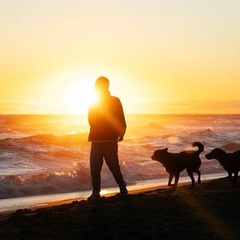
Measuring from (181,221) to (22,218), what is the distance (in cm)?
213

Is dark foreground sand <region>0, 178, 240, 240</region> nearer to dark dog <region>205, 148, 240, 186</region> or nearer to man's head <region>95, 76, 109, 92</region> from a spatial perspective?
man's head <region>95, 76, 109, 92</region>

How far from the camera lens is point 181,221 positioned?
608 centimetres

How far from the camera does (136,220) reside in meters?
6.30

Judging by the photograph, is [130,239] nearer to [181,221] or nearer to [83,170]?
[181,221]

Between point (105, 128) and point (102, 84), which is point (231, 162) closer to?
point (105, 128)

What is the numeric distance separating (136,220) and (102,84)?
2990 millimetres

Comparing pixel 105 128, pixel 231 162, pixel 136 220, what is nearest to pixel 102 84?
pixel 105 128

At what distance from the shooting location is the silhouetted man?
8555 mm

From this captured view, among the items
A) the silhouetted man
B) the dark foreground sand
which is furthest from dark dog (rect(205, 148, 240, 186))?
the silhouetted man

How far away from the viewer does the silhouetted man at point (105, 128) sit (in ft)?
28.1

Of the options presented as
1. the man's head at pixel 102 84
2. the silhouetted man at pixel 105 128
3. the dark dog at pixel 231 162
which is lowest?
the dark dog at pixel 231 162

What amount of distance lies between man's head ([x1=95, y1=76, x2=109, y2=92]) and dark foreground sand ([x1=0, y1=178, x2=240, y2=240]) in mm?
1878

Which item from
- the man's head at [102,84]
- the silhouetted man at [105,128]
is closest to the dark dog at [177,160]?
the silhouetted man at [105,128]

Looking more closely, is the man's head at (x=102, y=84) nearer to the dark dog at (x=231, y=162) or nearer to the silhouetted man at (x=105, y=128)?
the silhouetted man at (x=105, y=128)
